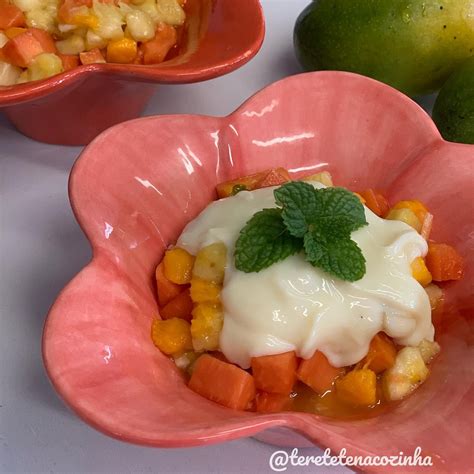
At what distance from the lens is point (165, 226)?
1.06m

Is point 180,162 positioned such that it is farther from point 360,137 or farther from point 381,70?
point 381,70

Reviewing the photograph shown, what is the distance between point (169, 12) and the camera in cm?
137

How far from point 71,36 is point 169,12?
21 centimetres

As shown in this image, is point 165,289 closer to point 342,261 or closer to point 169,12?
point 342,261

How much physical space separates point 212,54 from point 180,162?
0.24 meters

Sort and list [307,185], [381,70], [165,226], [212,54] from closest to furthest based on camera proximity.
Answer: [307,185], [165,226], [212,54], [381,70]

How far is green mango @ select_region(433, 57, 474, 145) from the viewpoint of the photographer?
1214 mm

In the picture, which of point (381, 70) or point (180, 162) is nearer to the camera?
point (180, 162)

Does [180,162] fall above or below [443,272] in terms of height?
above

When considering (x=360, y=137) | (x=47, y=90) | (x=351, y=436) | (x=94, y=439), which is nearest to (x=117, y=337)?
(x=94, y=439)

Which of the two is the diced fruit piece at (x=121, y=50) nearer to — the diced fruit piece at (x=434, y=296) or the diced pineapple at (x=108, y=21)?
the diced pineapple at (x=108, y=21)

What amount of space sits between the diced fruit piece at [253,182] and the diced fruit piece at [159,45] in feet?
1.13

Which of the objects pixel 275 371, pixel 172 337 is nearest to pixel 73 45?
pixel 172 337

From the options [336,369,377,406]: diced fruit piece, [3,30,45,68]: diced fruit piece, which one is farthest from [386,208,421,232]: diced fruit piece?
[3,30,45,68]: diced fruit piece
